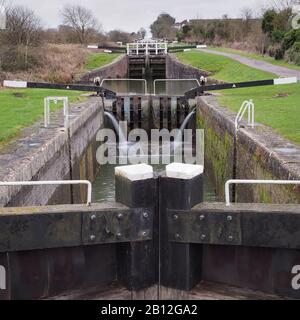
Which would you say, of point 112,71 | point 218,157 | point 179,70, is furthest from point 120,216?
point 112,71

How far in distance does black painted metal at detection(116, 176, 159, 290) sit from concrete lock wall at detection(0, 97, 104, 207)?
1495 mm

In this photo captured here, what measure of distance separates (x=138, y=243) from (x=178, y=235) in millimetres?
312

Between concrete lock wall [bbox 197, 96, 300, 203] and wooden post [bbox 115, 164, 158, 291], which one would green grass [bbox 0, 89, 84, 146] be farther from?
wooden post [bbox 115, 164, 158, 291]

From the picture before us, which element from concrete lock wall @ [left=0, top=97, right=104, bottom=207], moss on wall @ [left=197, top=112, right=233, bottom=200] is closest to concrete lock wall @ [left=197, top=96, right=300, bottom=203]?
moss on wall @ [left=197, top=112, right=233, bottom=200]

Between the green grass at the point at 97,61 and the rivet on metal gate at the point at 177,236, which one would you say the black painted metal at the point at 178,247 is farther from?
the green grass at the point at 97,61

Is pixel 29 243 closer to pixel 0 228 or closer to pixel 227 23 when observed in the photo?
pixel 0 228

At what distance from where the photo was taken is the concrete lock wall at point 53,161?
18.9 ft

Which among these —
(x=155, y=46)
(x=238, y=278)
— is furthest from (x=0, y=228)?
(x=155, y=46)

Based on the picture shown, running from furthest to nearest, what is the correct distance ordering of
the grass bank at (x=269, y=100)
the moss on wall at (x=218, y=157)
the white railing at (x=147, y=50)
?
the white railing at (x=147, y=50) → the moss on wall at (x=218, y=157) → the grass bank at (x=269, y=100)

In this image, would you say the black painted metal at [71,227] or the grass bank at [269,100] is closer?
the black painted metal at [71,227]

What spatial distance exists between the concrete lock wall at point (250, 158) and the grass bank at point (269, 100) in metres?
0.32

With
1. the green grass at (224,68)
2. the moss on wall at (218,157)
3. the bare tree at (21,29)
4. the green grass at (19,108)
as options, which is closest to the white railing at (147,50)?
the green grass at (224,68)

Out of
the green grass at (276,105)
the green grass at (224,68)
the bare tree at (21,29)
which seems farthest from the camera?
the bare tree at (21,29)

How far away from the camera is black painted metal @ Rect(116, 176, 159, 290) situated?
3.87 meters
